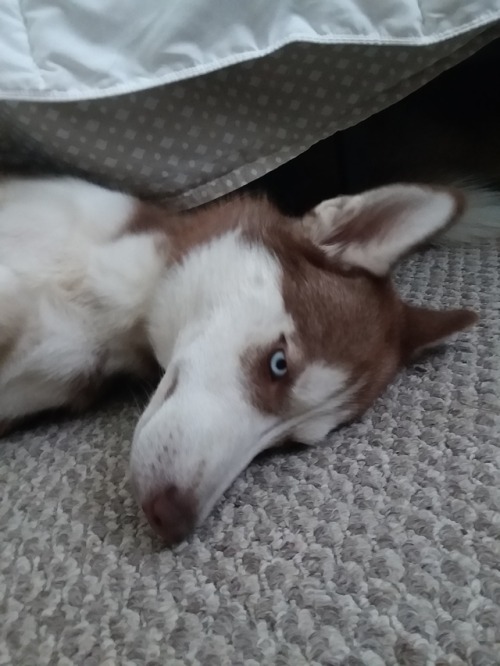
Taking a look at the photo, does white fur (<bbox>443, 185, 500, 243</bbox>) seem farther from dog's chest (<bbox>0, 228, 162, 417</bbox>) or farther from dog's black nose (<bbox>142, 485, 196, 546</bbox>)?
dog's black nose (<bbox>142, 485, 196, 546</bbox>)

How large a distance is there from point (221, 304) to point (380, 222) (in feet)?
1.12

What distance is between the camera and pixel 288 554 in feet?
3.06

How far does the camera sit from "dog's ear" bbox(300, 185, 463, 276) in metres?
1.29

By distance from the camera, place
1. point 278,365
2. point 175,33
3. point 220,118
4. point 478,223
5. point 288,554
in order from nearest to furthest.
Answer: point 288,554
point 278,365
point 175,33
point 220,118
point 478,223

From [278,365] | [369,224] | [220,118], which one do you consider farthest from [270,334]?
[220,118]

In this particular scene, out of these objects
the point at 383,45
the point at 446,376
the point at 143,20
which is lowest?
the point at 446,376

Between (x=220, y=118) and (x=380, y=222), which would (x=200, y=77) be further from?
(x=380, y=222)

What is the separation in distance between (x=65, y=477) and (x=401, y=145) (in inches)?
53.8

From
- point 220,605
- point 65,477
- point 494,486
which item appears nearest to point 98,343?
point 65,477

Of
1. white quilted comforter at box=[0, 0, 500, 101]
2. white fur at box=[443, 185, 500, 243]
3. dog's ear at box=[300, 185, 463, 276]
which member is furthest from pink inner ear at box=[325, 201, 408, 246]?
white fur at box=[443, 185, 500, 243]

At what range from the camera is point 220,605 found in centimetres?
86

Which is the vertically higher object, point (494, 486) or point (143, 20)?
point (143, 20)

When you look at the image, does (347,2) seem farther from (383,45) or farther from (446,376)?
(446,376)

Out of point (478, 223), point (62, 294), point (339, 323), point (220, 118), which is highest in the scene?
point (220, 118)
